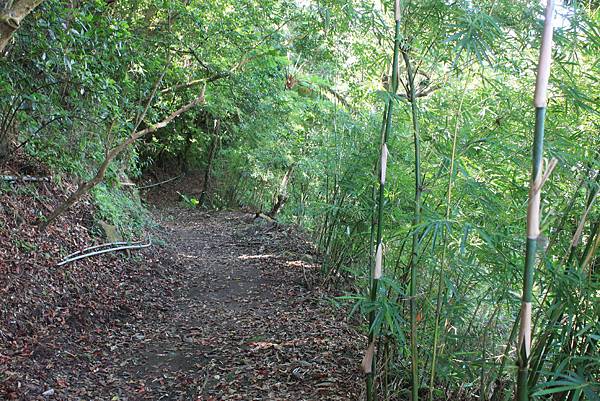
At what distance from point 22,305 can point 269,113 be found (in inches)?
338

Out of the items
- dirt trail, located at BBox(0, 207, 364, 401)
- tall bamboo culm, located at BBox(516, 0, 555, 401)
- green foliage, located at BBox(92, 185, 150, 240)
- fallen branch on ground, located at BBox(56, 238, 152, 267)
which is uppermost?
tall bamboo culm, located at BBox(516, 0, 555, 401)

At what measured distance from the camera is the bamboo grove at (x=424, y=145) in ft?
6.07

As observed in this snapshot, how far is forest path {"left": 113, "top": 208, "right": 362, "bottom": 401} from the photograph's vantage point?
3.28 metres

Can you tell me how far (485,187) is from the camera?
2.27 metres

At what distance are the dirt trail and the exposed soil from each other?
0.01 meters

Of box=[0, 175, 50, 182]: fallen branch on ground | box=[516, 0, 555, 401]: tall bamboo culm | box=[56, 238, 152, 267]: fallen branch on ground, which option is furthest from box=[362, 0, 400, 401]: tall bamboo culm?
box=[0, 175, 50, 182]: fallen branch on ground

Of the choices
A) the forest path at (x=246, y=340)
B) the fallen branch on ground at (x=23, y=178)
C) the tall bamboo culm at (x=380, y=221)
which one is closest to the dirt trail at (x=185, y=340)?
the forest path at (x=246, y=340)

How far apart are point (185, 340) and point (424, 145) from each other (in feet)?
8.98

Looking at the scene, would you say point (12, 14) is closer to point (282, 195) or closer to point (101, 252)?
point (101, 252)

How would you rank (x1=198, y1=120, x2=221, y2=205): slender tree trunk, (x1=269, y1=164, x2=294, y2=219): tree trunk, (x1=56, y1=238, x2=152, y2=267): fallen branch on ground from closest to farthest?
1. (x1=56, y1=238, x2=152, y2=267): fallen branch on ground
2. (x1=269, y1=164, x2=294, y2=219): tree trunk
3. (x1=198, y1=120, x2=221, y2=205): slender tree trunk

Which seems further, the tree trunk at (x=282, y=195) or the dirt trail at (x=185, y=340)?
the tree trunk at (x=282, y=195)

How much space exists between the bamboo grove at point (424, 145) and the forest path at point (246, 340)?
32 centimetres

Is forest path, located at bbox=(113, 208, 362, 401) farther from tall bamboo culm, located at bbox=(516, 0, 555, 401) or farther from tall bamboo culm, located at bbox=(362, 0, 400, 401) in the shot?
tall bamboo culm, located at bbox=(516, 0, 555, 401)

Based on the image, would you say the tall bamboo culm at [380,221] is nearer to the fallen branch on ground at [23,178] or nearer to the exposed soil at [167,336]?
the exposed soil at [167,336]
